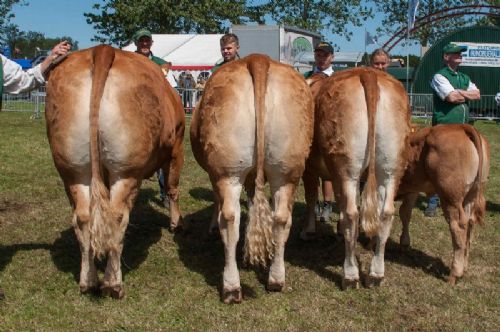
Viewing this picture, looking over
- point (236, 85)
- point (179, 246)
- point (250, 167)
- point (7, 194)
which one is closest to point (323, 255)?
point (179, 246)

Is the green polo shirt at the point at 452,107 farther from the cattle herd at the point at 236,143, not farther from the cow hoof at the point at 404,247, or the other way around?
the cattle herd at the point at 236,143

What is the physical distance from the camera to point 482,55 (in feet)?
79.7

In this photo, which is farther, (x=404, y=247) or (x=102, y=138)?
(x=404, y=247)

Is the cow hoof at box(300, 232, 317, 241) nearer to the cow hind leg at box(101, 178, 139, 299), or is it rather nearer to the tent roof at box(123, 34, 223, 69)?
the cow hind leg at box(101, 178, 139, 299)

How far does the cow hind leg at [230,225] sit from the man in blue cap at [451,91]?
3.06 meters

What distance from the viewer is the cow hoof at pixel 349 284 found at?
4734 mm

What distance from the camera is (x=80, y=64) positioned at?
13.7 feet

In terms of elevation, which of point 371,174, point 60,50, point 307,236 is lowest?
point 307,236

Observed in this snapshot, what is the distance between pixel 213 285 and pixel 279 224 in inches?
32.8

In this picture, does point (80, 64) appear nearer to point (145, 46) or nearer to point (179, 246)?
point (179, 246)

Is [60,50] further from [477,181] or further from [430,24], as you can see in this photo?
[430,24]

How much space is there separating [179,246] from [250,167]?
201 cm

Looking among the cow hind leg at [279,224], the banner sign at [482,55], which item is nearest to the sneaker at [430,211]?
the cow hind leg at [279,224]

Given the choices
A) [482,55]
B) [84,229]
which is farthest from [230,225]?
[482,55]
